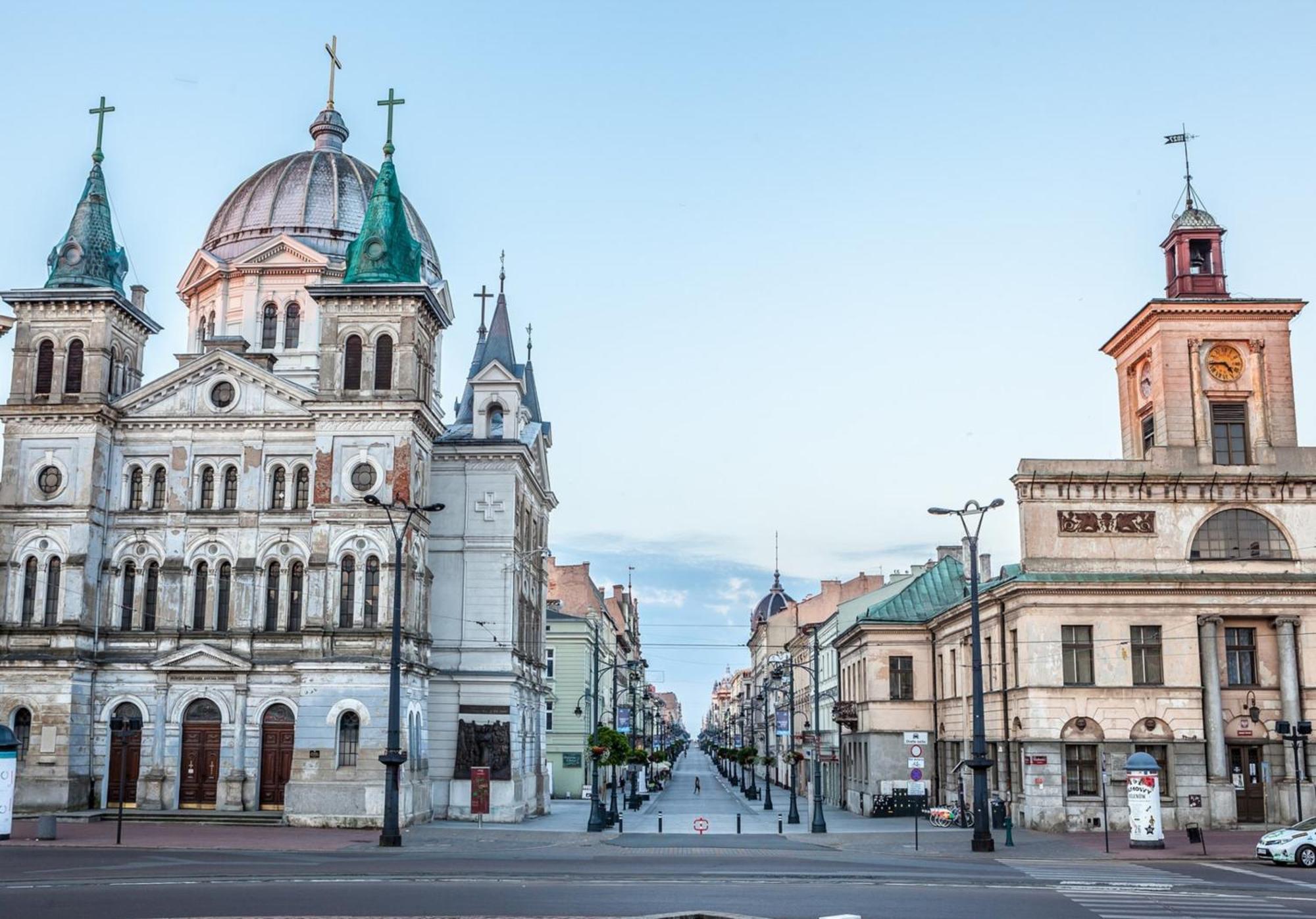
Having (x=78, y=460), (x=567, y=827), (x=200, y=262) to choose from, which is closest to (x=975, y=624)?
(x=567, y=827)

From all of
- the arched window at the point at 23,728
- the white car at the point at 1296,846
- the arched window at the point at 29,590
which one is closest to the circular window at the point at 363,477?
the arched window at the point at 29,590

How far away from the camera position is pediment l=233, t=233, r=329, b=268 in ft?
205

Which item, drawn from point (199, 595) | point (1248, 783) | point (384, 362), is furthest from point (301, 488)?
point (1248, 783)

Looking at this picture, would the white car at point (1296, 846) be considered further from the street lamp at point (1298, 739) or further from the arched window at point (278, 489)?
the arched window at point (278, 489)

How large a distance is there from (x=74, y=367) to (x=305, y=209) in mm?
14922

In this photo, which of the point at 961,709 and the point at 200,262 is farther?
the point at 200,262

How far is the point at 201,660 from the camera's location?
5072cm

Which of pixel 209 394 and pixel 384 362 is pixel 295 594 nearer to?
pixel 209 394

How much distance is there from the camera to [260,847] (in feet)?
123

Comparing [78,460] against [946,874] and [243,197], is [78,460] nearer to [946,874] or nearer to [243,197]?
[243,197]

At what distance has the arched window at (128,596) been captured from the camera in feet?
171

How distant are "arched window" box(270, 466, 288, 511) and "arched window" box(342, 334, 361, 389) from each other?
4.25 metres

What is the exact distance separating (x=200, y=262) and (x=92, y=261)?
9.85 m

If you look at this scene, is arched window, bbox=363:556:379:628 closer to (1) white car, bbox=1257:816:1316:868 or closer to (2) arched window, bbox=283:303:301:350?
(2) arched window, bbox=283:303:301:350
